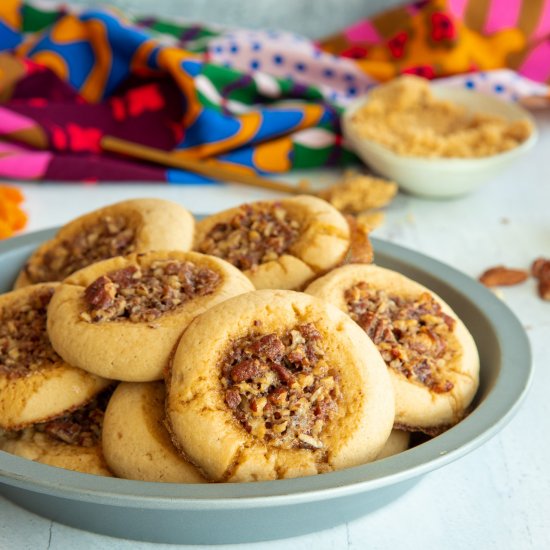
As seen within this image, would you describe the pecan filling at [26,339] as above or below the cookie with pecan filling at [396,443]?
above

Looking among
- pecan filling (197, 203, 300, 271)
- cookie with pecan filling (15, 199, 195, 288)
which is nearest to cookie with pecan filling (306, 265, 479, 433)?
pecan filling (197, 203, 300, 271)

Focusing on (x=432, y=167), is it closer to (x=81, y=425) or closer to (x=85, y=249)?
(x=85, y=249)

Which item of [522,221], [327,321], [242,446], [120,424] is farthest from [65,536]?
[522,221]

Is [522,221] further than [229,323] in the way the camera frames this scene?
Yes

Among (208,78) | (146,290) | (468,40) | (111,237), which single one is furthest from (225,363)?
(468,40)

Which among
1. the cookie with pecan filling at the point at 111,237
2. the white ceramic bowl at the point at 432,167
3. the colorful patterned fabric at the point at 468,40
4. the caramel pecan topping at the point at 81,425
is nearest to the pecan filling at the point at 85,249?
the cookie with pecan filling at the point at 111,237

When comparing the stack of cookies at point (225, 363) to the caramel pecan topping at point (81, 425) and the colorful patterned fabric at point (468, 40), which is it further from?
the colorful patterned fabric at point (468, 40)

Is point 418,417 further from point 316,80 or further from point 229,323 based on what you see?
point 316,80
